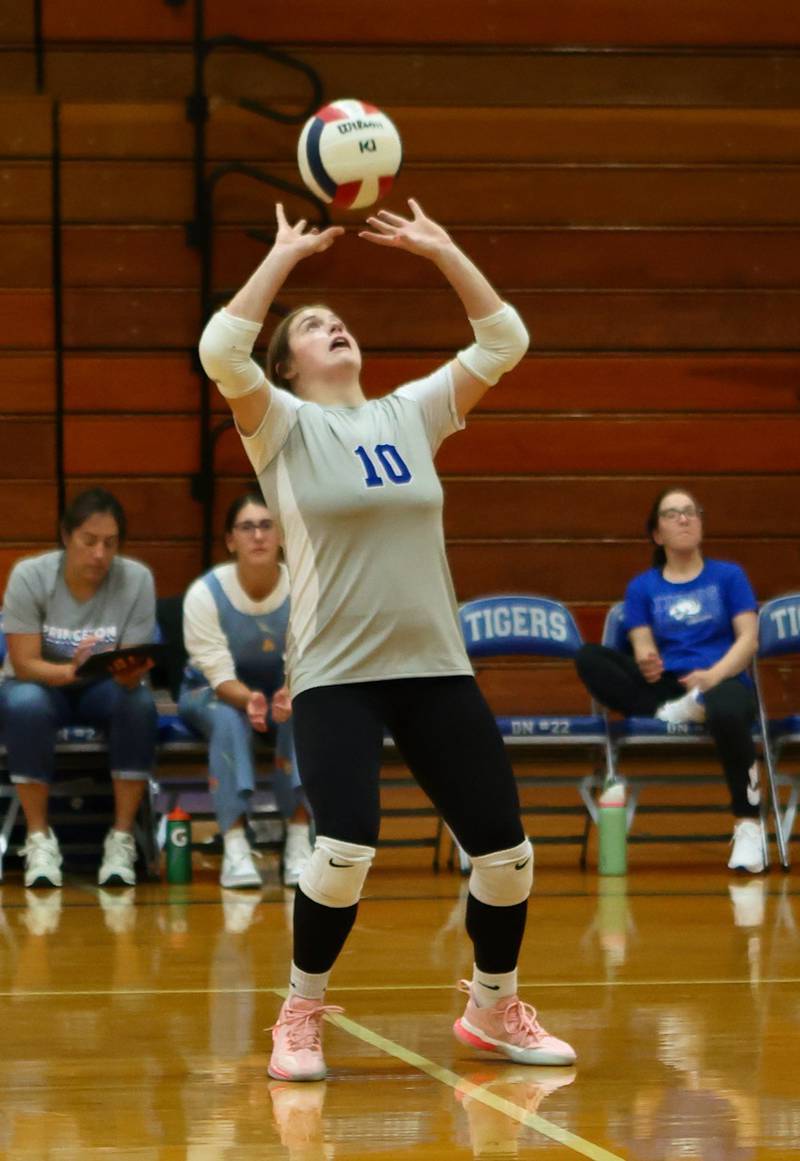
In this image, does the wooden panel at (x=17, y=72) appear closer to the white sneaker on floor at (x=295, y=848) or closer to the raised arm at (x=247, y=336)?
the white sneaker on floor at (x=295, y=848)

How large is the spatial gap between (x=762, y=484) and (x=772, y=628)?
2516 millimetres

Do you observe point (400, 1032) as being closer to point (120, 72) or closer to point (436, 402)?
point (436, 402)

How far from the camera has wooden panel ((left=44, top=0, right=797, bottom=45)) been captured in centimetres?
949

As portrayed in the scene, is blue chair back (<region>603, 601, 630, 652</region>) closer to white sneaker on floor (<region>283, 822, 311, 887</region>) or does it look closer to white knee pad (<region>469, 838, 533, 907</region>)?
white sneaker on floor (<region>283, 822, 311, 887</region>)

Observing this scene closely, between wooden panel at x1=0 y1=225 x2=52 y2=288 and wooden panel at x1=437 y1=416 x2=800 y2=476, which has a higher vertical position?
wooden panel at x1=0 y1=225 x2=52 y2=288

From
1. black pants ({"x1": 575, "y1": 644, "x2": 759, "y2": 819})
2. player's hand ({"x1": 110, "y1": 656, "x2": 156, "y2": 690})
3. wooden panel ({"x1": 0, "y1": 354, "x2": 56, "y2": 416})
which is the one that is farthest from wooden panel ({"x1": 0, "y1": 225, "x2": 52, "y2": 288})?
black pants ({"x1": 575, "y1": 644, "x2": 759, "y2": 819})

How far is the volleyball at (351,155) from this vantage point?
13.2 feet

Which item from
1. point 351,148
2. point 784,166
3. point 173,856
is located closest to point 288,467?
point 351,148

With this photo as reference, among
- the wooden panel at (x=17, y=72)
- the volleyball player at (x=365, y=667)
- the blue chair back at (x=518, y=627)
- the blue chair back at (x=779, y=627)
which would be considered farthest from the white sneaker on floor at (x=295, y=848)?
the wooden panel at (x=17, y=72)

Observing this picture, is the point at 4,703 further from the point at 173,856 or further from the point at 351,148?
the point at 351,148

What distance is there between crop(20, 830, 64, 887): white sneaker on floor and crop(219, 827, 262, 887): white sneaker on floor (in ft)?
2.08

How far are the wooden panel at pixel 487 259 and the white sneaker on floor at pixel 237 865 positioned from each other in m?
3.93

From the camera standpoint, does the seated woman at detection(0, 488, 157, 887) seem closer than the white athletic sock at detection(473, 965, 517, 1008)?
No

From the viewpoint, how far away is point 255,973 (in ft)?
15.6
